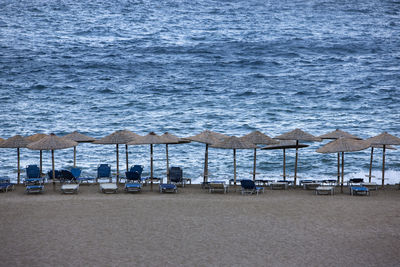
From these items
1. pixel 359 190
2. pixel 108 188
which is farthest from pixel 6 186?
pixel 359 190

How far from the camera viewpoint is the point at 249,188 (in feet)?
48.3

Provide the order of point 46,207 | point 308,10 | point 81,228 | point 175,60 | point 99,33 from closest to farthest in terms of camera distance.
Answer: point 81,228 → point 46,207 → point 175,60 → point 99,33 → point 308,10

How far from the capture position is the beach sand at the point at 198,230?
8.79 metres

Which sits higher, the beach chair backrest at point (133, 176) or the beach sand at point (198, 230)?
the beach chair backrest at point (133, 176)

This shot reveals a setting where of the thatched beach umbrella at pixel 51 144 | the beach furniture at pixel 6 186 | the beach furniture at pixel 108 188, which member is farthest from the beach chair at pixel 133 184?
the beach furniture at pixel 6 186

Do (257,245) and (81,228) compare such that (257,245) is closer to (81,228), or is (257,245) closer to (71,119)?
(81,228)

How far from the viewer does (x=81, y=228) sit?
10.5 metres

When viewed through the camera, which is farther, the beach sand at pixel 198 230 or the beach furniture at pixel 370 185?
the beach furniture at pixel 370 185

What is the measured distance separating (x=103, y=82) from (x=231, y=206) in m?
36.3

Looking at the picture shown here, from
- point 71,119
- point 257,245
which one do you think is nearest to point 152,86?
point 71,119

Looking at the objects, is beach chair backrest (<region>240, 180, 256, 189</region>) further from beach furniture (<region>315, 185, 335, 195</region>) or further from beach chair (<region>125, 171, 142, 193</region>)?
beach chair (<region>125, 171, 142, 193</region>)

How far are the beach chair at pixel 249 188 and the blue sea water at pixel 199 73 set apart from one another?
1117cm

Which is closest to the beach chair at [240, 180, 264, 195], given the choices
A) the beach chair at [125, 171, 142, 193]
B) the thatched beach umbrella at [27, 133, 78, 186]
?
the beach chair at [125, 171, 142, 193]

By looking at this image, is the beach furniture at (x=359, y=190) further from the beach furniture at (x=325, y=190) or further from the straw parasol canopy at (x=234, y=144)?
the straw parasol canopy at (x=234, y=144)
